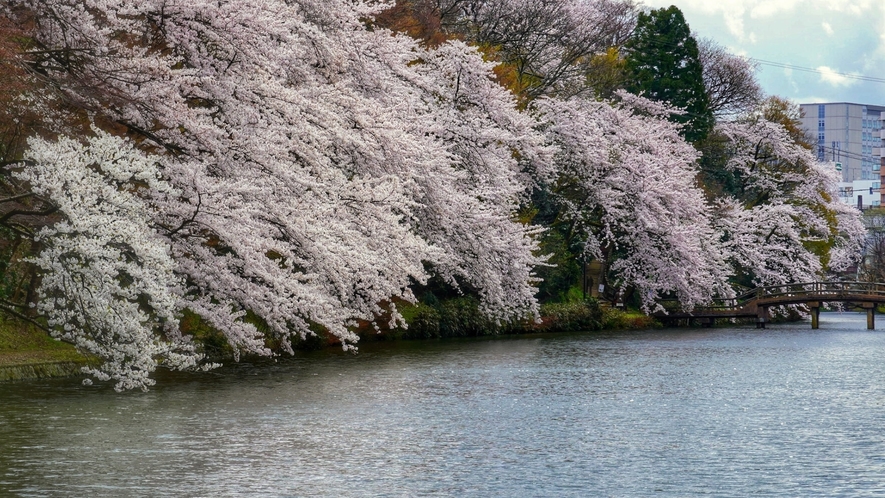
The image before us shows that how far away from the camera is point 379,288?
2925cm

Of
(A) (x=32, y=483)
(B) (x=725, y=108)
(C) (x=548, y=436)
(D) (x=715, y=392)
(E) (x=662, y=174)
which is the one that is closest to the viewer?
(A) (x=32, y=483)

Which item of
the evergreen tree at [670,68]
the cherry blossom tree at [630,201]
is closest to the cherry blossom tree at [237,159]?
the cherry blossom tree at [630,201]

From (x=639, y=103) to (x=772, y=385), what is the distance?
38605 mm

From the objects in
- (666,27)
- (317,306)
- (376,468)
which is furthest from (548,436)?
(666,27)

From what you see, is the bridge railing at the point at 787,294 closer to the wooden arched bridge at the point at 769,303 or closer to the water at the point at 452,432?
the wooden arched bridge at the point at 769,303

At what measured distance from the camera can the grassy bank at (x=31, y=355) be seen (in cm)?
2755

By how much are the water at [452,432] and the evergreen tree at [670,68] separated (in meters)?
40.0

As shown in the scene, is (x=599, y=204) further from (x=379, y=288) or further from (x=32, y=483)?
(x=32, y=483)

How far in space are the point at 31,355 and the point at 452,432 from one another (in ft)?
40.4

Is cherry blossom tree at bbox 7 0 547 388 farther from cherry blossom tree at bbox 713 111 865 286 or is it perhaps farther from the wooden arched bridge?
cherry blossom tree at bbox 713 111 865 286

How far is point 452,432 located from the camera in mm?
20609

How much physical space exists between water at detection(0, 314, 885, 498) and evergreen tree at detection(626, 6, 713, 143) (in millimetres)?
40042

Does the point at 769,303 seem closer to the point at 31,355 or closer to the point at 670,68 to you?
the point at 670,68

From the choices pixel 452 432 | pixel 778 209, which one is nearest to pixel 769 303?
pixel 778 209
